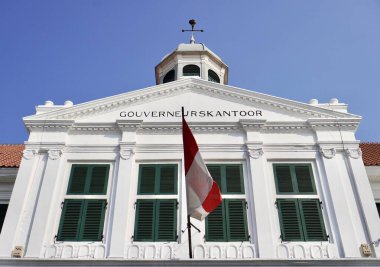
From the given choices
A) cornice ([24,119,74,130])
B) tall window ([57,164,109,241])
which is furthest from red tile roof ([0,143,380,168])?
tall window ([57,164,109,241])

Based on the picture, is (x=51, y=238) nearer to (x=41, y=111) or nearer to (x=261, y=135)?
(x=41, y=111)

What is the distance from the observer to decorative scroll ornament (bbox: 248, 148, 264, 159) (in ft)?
47.0

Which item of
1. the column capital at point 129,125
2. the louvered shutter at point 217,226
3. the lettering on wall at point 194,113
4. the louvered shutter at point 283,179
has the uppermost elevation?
the lettering on wall at point 194,113

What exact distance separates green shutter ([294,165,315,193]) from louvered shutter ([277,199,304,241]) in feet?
1.77

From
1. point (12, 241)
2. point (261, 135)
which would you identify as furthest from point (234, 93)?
point (12, 241)

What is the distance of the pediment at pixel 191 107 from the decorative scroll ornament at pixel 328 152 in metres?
1.27

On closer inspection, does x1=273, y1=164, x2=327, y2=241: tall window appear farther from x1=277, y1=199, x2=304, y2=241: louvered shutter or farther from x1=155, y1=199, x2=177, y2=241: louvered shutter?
x1=155, y1=199, x2=177, y2=241: louvered shutter

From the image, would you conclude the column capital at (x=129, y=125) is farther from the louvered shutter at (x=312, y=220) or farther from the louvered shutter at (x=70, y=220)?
the louvered shutter at (x=312, y=220)

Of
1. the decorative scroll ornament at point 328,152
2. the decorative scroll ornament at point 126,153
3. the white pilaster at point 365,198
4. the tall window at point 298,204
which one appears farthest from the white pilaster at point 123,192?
the white pilaster at point 365,198

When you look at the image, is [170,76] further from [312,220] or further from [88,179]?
[312,220]

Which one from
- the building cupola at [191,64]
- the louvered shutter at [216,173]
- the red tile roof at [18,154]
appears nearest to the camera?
the louvered shutter at [216,173]

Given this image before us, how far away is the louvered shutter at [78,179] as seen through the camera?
1373 cm

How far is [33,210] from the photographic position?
13.2m

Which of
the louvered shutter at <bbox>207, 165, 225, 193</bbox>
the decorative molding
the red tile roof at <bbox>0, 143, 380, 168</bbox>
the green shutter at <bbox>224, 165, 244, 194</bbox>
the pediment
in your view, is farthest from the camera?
the red tile roof at <bbox>0, 143, 380, 168</bbox>
